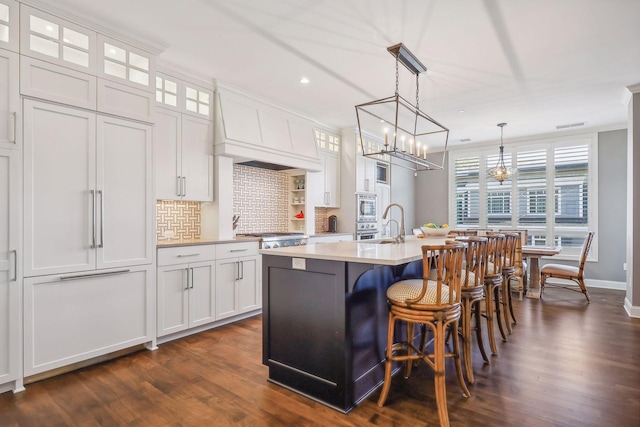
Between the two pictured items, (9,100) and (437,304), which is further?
(9,100)

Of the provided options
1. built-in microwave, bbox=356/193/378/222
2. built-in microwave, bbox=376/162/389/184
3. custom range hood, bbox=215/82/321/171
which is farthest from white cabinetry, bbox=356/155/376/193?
custom range hood, bbox=215/82/321/171

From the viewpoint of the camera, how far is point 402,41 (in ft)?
10.0

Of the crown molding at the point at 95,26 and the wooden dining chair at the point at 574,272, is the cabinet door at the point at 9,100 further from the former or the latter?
the wooden dining chair at the point at 574,272

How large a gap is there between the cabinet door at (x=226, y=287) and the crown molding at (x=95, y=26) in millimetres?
2172

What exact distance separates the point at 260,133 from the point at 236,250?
1.53 meters

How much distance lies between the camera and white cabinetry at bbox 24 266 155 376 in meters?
2.49

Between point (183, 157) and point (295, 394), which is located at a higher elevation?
point (183, 157)

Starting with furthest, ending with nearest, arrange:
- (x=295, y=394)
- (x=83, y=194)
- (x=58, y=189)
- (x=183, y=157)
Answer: (x=183, y=157)
(x=83, y=194)
(x=58, y=189)
(x=295, y=394)

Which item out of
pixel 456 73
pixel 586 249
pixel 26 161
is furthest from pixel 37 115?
pixel 586 249

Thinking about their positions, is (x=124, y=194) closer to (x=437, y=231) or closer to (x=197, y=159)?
(x=197, y=159)

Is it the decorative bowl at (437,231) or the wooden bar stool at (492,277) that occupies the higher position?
the decorative bowl at (437,231)

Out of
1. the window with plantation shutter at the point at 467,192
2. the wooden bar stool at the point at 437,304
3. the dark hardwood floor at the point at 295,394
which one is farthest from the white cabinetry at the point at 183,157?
the window with plantation shutter at the point at 467,192

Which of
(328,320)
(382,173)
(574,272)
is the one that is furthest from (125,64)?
(574,272)

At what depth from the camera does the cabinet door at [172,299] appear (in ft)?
10.7
